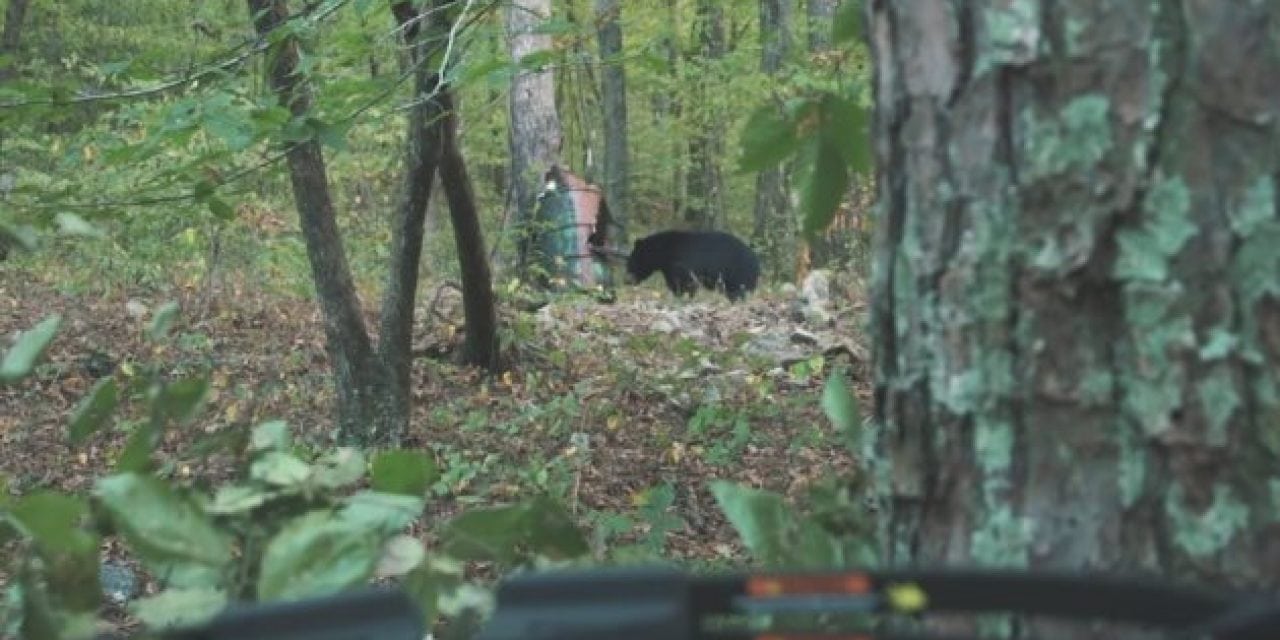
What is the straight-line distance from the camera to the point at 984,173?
1.22 metres

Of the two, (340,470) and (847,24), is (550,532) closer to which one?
(340,470)

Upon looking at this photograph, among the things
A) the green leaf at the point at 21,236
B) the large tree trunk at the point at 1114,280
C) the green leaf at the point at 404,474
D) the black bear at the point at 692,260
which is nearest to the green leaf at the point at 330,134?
the green leaf at the point at 21,236

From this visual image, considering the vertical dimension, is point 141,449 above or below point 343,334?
below

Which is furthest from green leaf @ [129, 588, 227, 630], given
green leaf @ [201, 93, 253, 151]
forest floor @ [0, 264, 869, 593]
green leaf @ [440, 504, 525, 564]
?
forest floor @ [0, 264, 869, 593]

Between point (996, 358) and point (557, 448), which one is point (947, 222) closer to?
point (996, 358)

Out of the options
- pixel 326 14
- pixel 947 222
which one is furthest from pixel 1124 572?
pixel 326 14

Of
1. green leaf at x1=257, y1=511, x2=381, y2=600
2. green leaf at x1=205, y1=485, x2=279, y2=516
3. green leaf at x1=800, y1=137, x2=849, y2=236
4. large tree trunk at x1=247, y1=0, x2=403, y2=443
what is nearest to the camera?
green leaf at x1=257, y1=511, x2=381, y2=600

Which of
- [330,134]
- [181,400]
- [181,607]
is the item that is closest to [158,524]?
[181,607]

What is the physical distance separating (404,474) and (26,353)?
46 cm

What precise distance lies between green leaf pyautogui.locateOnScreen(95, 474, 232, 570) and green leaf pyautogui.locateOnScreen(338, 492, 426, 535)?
0.15 meters

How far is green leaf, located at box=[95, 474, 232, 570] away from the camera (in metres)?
1.36

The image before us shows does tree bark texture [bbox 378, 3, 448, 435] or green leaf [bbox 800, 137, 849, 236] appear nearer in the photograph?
green leaf [bbox 800, 137, 849, 236]

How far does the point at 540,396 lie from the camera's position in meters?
7.45

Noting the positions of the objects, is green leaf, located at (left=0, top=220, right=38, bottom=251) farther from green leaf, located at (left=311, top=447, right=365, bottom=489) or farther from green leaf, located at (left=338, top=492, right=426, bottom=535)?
green leaf, located at (left=338, top=492, right=426, bottom=535)
